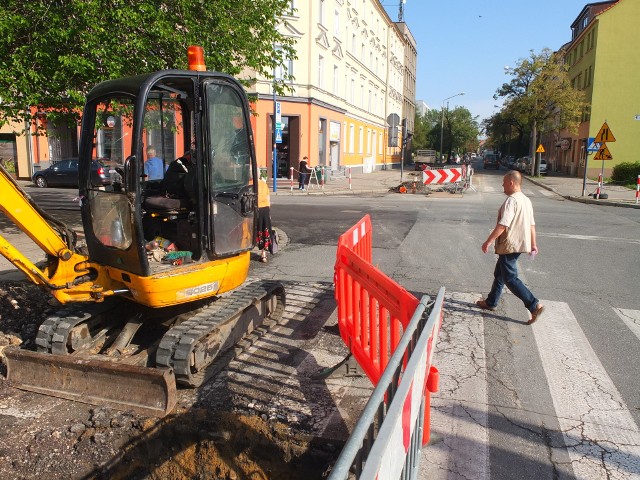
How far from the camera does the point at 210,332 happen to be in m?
4.57

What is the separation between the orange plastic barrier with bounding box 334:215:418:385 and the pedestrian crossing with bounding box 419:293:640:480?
627mm

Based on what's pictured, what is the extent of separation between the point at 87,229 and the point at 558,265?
7502 mm

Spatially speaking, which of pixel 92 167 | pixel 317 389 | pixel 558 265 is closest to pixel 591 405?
pixel 317 389

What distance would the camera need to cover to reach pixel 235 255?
5160 mm

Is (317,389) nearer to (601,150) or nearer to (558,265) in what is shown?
(558,265)

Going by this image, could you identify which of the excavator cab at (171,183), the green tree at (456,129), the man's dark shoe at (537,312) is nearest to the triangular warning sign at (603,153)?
the man's dark shoe at (537,312)

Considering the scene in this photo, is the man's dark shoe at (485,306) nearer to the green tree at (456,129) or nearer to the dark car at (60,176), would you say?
the dark car at (60,176)

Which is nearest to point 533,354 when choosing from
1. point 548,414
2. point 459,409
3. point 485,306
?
point 548,414

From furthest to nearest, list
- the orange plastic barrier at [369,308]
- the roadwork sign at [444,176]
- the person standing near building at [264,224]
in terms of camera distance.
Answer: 1. the roadwork sign at [444,176]
2. the person standing near building at [264,224]
3. the orange plastic barrier at [369,308]

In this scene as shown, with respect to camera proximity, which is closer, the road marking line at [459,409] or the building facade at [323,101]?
the road marking line at [459,409]

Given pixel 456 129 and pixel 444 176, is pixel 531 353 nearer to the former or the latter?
pixel 444 176

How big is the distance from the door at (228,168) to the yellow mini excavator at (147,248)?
0.01 metres

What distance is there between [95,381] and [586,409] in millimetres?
3848

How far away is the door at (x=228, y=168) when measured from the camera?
15.5 feet
